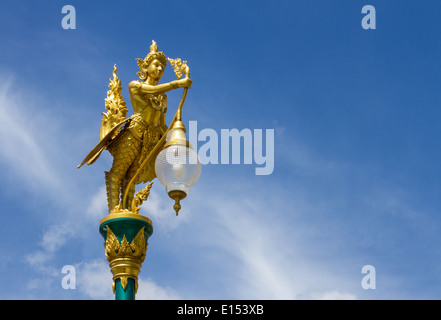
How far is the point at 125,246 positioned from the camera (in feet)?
45.3

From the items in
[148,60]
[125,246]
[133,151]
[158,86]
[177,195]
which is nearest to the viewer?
[177,195]

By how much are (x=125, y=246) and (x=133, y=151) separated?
186 cm

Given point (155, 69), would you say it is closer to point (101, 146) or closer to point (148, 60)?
point (148, 60)

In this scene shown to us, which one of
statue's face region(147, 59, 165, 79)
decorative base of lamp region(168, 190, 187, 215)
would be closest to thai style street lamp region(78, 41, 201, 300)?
statue's face region(147, 59, 165, 79)

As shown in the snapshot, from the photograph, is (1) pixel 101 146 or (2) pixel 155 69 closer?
(1) pixel 101 146

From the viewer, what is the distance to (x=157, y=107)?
14781mm

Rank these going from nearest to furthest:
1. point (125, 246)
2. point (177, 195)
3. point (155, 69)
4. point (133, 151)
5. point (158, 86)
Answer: point (177, 195)
point (125, 246)
point (158, 86)
point (133, 151)
point (155, 69)

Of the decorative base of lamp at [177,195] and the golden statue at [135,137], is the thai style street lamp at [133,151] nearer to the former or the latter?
the golden statue at [135,137]

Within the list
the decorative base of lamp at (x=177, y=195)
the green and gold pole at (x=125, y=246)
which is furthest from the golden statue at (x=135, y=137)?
the decorative base of lamp at (x=177, y=195)

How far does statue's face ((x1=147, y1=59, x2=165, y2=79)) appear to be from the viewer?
14.9m

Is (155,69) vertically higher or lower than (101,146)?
higher

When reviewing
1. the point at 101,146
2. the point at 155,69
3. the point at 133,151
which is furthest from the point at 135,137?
the point at 155,69

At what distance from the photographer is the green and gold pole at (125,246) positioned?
13742 millimetres
